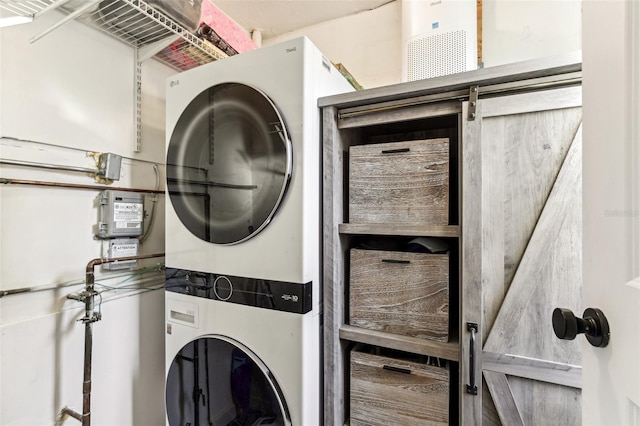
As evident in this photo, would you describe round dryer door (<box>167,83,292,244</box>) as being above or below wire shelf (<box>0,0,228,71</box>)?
below

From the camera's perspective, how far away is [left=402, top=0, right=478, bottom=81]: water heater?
1472mm

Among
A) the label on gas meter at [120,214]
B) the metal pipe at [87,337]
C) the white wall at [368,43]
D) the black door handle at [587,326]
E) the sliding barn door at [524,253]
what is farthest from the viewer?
the white wall at [368,43]

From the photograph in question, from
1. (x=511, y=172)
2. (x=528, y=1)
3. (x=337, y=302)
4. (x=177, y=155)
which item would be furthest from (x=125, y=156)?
(x=528, y=1)

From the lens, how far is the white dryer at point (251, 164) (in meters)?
1.11

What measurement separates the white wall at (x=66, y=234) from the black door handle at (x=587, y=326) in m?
1.73

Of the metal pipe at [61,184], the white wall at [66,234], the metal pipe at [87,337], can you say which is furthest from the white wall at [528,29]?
the metal pipe at [87,337]

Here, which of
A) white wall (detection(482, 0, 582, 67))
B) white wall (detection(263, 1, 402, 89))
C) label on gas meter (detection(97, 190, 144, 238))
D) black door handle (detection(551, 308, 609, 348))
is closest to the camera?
black door handle (detection(551, 308, 609, 348))

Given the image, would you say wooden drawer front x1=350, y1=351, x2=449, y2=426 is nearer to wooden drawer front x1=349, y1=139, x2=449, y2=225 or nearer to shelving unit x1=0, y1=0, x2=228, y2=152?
wooden drawer front x1=349, y1=139, x2=449, y2=225

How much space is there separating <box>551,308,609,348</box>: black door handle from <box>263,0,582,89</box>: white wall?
5.12 ft

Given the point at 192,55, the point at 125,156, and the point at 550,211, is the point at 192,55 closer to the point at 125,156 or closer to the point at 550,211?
the point at 125,156

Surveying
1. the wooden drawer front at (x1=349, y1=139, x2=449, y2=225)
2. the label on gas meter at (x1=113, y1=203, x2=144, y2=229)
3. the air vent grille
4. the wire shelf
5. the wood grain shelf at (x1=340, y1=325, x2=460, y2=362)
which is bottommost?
the wood grain shelf at (x1=340, y1=325, x2=460, y2=362)

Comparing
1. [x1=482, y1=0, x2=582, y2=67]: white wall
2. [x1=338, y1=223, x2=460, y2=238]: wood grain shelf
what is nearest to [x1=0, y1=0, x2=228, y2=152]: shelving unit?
[x1=338, y1=223, x2=460, y2=238]: wood grain shelf

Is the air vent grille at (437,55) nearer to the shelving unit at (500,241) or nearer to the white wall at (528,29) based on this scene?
the white wall at (528,29)

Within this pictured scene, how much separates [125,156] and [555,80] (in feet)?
6.02
